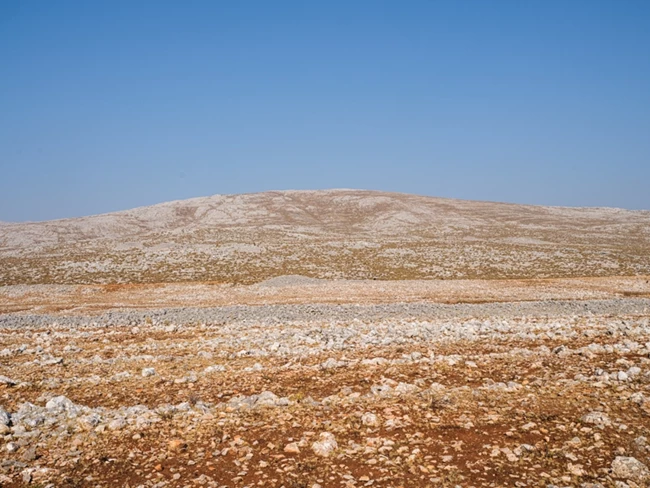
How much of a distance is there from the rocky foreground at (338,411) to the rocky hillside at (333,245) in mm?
38793

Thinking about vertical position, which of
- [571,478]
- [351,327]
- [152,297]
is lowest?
[152,297]

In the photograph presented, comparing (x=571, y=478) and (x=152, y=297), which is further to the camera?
(x=152, y=297)

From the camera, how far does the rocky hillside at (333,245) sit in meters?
57.2

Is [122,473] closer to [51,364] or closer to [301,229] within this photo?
[51,364]

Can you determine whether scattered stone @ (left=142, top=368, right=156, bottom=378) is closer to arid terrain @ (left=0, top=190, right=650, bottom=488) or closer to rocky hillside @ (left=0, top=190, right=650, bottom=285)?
arid terrain @ (left=0, top=190, right=650, bottom=488)

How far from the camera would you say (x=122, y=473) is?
7457mm

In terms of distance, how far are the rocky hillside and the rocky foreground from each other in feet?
127

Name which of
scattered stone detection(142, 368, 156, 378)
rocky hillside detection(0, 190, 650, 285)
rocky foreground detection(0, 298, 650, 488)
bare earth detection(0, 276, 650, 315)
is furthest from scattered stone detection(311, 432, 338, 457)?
rocky hillside detection(0, 190, 650, 285)

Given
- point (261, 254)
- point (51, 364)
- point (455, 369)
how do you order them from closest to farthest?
1. point (455, 369)
2. point (51, 364)
3. point (261, 254)

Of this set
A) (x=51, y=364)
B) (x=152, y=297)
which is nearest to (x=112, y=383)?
(x=51, y=364)

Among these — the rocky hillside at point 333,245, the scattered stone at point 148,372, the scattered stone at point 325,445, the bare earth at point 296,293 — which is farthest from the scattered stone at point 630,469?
the rocky hillside at point 333,245

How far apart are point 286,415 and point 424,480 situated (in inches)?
137

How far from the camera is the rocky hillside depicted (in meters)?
57.2

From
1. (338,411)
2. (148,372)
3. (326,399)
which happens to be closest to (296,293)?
(148,372)
